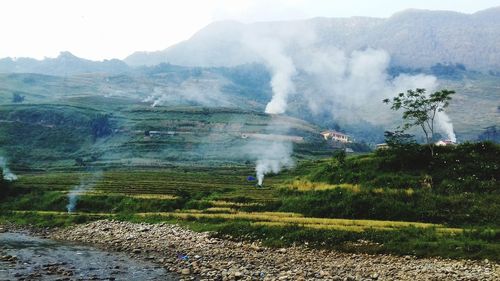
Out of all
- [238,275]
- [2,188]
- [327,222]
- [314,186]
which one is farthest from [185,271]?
[2,188]

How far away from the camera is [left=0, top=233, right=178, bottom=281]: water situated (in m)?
34.3

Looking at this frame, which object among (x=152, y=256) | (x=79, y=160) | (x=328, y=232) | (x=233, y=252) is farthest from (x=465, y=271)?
(x=79, y=160)

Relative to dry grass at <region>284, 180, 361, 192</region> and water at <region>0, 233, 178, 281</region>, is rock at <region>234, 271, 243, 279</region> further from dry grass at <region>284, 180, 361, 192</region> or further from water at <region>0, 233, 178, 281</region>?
dry grass at <region>284, 180, 361, 192</region>

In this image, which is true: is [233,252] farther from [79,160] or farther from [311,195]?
[79,160]

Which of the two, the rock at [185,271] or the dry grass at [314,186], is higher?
the dry grass at [314,186]

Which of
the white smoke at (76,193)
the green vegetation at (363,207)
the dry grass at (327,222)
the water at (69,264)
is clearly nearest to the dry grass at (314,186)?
the green vegetation at (363,207)

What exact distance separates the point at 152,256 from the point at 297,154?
493ft

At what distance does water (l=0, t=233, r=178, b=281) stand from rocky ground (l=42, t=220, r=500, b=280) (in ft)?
6.58

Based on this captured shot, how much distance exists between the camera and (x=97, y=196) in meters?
77.7

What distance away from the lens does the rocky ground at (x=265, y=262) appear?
3162cm

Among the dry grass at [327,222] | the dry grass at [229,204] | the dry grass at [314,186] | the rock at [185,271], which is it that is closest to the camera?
the rock at [185,271]

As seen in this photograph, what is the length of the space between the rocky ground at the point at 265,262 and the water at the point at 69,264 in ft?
6.58

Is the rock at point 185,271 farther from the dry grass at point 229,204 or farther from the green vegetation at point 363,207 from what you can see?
the dry grass at point 229,204

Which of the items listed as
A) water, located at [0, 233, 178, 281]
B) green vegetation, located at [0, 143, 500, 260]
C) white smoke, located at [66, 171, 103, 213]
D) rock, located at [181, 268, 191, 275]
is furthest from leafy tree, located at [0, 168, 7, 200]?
rock, located at [181, 268, 191, 275]
